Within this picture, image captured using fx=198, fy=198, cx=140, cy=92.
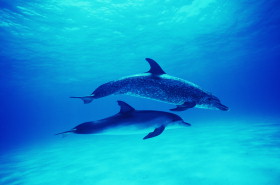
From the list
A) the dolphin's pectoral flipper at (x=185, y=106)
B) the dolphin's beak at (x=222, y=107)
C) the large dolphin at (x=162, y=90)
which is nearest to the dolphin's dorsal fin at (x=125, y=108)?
the large dolphin at (x=162, y=90)

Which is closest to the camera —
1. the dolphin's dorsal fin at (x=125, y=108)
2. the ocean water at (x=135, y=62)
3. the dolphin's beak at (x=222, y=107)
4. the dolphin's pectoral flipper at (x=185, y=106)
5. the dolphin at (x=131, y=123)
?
the dolphin's pectoral flipper at (x=185, y=106)

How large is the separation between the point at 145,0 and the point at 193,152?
42.1 feet

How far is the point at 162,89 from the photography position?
4.21 metres

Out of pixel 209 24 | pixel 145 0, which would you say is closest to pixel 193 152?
pixel 145 0

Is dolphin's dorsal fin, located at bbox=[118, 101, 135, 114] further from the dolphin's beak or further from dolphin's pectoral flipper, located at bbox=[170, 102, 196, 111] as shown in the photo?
the dolphin's beak

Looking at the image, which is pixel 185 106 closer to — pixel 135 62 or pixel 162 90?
pixel 162 90

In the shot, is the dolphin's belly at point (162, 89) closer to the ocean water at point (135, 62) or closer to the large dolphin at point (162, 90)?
the large dolphin at point (162, 90)

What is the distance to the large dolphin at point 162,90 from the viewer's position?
4213 mm

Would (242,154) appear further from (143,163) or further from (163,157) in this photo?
(143,163)

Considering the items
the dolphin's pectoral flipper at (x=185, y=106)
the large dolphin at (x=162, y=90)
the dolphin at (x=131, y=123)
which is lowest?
the dolphin at (x=131, y=123)

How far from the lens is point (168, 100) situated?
4.20 metres

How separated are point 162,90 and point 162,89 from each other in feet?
0.07

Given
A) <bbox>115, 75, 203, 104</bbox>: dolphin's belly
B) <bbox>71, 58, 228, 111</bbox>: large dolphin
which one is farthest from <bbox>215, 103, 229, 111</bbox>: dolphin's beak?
<bbox>115, 75, 203, 104</bbox>: dolphin's belly

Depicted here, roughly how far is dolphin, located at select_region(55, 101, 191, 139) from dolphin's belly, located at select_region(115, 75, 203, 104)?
0.37 meters
